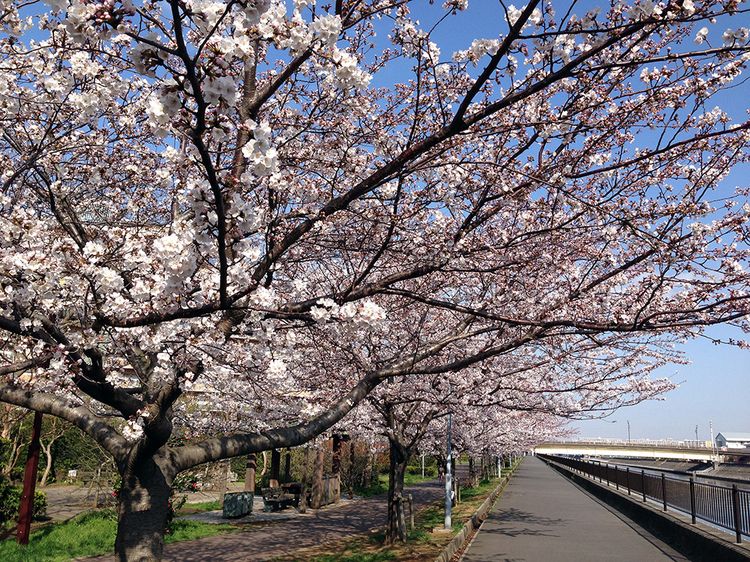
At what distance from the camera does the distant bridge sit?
7756 centimetres

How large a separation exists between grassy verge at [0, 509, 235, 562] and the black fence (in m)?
11.6

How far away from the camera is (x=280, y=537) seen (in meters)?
14.2

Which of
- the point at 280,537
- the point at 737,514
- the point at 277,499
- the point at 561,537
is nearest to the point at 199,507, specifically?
the point at 277,499

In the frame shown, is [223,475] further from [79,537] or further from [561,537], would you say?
[561,537]

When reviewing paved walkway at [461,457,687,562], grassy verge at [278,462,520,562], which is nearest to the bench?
grassy verge at [278,462,520,562]

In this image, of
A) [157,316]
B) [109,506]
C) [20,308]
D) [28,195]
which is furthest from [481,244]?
[109,506]

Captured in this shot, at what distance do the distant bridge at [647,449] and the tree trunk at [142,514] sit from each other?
252ft

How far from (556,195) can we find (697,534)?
8.63 m

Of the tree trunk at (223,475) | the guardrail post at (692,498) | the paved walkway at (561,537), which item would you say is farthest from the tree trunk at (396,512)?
the tree trunk at (223,475)

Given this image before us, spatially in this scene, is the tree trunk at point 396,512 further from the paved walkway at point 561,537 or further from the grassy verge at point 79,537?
the grassy verge at point 79,537

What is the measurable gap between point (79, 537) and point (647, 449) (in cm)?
9147

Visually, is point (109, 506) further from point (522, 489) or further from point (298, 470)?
point (522, 489)

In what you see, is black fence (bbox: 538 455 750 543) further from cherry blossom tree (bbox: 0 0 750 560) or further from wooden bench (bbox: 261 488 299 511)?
wooden bench (bbox: 261 488 299 511)

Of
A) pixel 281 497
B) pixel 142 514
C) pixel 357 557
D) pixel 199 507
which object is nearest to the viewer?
pixel 142 514
